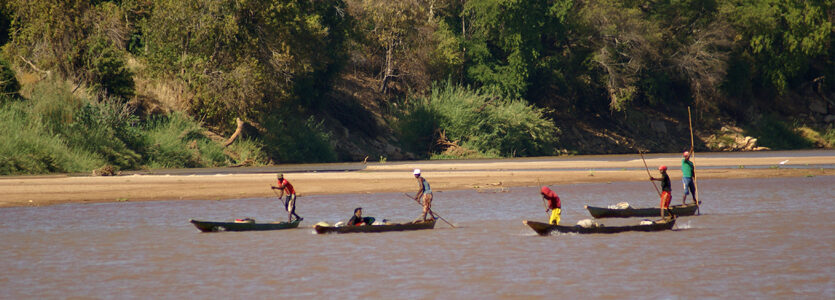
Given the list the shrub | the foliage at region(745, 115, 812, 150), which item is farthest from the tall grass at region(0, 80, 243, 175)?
the foliage at region(745, 115, 812, 150)

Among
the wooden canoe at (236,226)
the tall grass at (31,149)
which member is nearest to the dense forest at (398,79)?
the tall grass at (31,149)

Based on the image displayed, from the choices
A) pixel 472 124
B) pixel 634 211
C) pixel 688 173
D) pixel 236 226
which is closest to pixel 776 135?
pixel 472 124

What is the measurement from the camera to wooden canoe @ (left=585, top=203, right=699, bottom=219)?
28.8 meters

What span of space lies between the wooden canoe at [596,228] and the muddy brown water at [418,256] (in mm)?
229

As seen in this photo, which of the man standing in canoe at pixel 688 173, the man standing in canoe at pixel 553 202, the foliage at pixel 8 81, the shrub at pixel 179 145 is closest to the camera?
the man standing in canoe at pixel 553 202

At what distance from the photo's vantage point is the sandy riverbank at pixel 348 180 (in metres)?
37.3

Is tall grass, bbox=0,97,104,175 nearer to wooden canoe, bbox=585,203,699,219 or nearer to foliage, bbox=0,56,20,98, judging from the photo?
foliage, bbox=0,56,20,98

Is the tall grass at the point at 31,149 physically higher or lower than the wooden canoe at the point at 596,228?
higher

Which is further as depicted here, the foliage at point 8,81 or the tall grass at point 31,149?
the foliage at point 8,81

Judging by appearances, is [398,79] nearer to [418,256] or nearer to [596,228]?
[596,228]

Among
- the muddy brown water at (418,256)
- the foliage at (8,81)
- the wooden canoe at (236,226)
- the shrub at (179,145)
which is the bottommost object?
the muddy brown water at (418,256)

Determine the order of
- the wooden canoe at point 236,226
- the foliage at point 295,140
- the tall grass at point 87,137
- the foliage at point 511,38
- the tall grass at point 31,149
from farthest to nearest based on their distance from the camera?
the foliage at point 511,38, the foliage at point 295,140, the tall grass at point 87,137, the tall grass at point 31,149, the wooden canoe at point 236,226

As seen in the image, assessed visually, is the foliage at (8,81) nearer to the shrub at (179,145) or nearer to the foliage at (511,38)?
the shrub at (179,145)

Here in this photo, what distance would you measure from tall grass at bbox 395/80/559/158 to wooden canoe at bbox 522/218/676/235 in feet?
125
